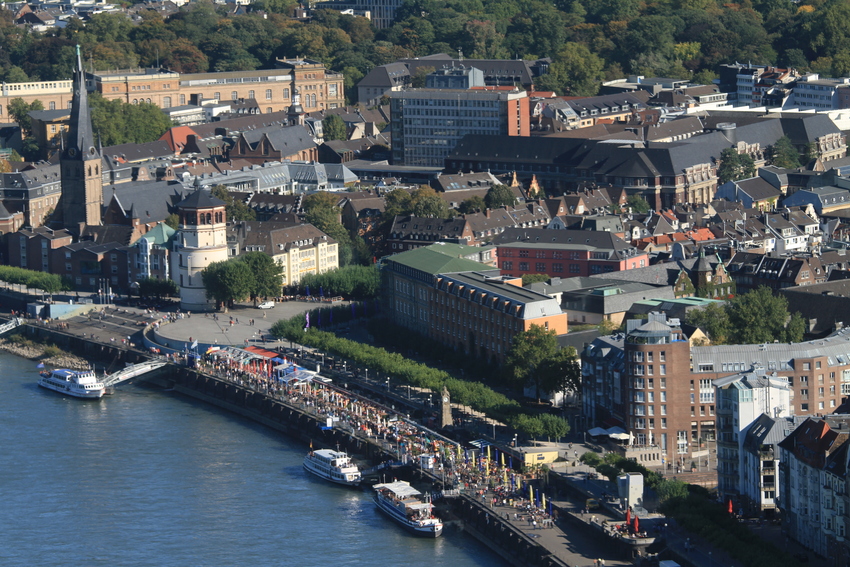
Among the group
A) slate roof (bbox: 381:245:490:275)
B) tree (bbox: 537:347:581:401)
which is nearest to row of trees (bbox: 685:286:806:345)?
tree (bbox: 537:347:581:401)

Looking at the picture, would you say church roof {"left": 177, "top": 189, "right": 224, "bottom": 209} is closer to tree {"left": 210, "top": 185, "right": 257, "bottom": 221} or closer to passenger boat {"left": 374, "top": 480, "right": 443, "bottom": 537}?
tree {"left": 210, "top": 185, "right": 257, "bottom": 221}

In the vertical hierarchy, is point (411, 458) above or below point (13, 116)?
below

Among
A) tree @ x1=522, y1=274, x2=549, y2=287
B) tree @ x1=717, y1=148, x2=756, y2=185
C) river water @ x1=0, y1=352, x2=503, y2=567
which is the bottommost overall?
river water @ x1=0, y1=352, x2=503, y2=567

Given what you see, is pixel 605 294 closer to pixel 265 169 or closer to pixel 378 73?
pixel 265 169

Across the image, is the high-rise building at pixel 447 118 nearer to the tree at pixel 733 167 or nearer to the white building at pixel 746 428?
the tree at pixel 733 167

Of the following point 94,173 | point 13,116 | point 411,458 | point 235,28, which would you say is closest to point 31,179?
point 94,173

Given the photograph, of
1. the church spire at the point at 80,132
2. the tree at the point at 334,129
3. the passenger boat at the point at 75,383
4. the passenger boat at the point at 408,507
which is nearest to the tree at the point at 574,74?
the tree at the point at 334,129
